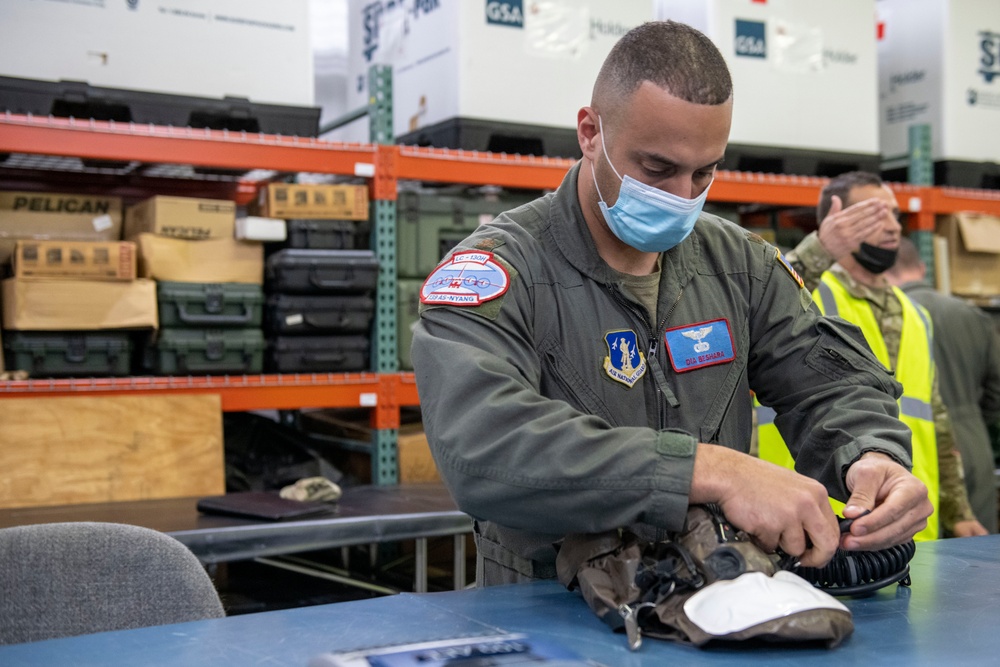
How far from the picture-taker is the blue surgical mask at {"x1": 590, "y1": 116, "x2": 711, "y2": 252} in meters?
1.58

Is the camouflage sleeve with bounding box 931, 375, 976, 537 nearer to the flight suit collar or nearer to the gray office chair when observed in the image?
the flight suit collar

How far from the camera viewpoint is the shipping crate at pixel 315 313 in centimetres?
392

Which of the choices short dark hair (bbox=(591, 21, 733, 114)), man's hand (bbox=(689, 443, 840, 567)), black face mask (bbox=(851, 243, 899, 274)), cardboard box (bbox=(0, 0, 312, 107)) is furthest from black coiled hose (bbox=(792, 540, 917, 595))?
cardboard box (bbox=(0, 0, 312, 107))

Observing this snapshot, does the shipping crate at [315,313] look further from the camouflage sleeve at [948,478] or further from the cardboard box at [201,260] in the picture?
the camouflage sleeve at [948,478]

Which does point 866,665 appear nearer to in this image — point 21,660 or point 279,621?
point 279,621

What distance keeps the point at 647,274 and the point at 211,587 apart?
835mm

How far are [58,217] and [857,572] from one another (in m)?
3.41

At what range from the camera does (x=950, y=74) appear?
509 cm

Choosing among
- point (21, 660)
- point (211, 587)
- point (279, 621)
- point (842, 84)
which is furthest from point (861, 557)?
point (842, 84)

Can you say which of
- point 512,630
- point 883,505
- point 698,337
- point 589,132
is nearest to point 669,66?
point 589,132

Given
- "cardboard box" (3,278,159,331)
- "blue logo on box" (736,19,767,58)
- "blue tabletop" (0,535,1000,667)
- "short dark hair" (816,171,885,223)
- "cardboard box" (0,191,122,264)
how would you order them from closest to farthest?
"blue tabletop" (0,535,1000,667) → "short dark hair" (816,171,885,223) → "cardboard box" (3,278,159,331) → "cardboard box" (0,191,122,264) → "blue logo on box" (736,19,767,58)

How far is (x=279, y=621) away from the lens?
134 cm

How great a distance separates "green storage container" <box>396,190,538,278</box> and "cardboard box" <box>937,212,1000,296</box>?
2.41 meters

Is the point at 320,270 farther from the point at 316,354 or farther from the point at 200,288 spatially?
the point at 200,288
